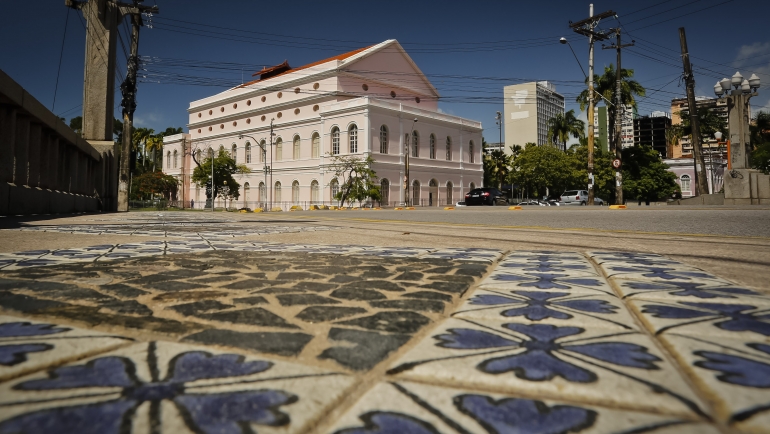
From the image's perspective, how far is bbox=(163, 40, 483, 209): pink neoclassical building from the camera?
37.2 metres

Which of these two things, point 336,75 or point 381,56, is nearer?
point 336,75

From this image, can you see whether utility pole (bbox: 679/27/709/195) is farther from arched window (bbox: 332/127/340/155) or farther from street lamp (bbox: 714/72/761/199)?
arched window (bbox: 332/127/340/155)

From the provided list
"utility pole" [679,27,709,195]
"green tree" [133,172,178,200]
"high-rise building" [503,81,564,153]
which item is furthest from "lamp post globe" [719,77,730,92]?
"high-rise building" [503,81,564,153]

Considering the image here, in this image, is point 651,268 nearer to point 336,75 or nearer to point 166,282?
point 166,282

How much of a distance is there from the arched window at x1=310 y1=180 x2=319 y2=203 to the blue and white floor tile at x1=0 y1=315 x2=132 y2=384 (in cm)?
3833

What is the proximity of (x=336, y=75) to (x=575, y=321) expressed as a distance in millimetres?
40903

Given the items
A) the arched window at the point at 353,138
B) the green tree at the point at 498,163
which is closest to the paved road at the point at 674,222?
the arched window at the point at 353,138

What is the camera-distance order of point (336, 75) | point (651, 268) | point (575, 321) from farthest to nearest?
point (336, 75)
point (651, 268)
point (575, 321)

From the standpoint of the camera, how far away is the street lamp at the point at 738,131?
1409 cm

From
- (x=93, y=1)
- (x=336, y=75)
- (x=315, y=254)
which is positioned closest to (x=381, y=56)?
(x=336, y=75)

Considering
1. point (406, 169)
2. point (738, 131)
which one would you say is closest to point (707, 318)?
point (738, 131)

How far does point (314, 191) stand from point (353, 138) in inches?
253

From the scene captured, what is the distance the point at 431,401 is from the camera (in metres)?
0.80

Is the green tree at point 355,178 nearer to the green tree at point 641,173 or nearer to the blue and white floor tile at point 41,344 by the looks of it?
the green tree at point 641,173
